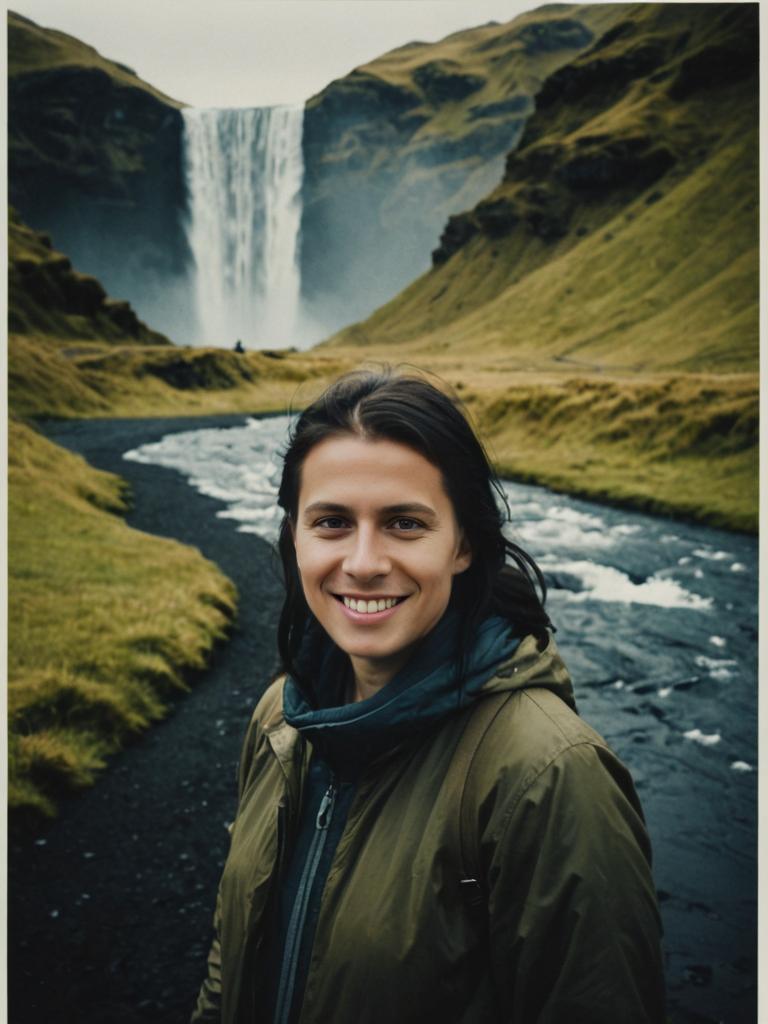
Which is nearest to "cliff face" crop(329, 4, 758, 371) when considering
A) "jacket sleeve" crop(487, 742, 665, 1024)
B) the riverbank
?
the riverbank

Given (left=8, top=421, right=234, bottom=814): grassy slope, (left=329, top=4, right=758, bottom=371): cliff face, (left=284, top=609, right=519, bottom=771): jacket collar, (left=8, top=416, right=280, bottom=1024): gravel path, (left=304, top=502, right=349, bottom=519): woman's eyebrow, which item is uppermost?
(left=329, top=4, right=758, bottom=371): cliff face

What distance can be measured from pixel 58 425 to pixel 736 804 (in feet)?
147

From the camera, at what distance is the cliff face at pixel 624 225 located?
83000 mm

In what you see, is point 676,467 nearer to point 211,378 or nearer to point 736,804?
point 736,804

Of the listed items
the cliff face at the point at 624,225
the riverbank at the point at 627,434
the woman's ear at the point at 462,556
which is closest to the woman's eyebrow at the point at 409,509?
the woman's ear at the point at 462,556

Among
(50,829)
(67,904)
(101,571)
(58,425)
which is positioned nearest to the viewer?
(67,904)

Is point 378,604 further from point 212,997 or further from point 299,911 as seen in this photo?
point 212,997

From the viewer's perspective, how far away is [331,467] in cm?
249

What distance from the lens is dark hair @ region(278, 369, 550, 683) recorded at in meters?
2.43

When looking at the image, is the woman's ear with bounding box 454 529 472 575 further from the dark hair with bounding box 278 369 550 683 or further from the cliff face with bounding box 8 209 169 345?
the cliff face with bounding box 8 209 169 345

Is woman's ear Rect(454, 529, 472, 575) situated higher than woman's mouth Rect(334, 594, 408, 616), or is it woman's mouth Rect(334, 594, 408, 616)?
woman's ear Rect(454, 529, 472, 575)

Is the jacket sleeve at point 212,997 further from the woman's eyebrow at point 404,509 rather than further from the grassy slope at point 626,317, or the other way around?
the grassy slope at point 626,317

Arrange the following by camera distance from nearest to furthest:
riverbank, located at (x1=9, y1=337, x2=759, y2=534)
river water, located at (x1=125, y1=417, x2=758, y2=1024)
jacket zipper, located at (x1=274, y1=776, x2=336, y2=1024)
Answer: jacket zipper, located at (x1=274, y1=776, x2=336, y2=1024) → river water, located at (x1=125, y1=417, x2=758, y2=1024) → riverbank, located at (x1=9, y1=337, x2=759, y2=534)

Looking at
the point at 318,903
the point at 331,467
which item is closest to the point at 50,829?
the point at 318,903
